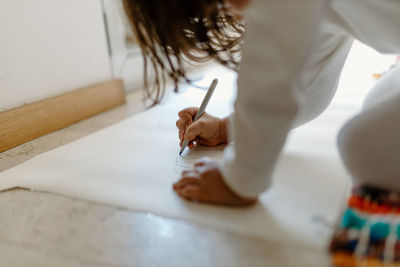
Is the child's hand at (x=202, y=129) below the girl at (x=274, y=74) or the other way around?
below

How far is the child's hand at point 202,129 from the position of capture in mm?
574

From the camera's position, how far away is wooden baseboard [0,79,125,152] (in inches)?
27.0

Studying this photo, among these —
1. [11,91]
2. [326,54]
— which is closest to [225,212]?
[326,54]

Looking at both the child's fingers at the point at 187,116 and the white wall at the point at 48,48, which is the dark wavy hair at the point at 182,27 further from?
the white wall at the point at 48,48

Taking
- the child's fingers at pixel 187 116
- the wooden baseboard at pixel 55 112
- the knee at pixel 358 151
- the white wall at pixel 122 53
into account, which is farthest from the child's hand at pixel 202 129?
the white wall at pixel 122 53

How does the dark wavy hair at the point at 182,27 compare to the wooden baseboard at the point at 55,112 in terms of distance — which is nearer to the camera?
the dark wavy hair at the point at 182,27

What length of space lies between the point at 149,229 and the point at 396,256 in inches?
11.1

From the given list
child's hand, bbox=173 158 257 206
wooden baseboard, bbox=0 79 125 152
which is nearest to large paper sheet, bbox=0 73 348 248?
child's hand, bbox=173 158 257 206

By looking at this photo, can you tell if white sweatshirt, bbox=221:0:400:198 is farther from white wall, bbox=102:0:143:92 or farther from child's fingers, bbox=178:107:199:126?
white wall, bbox=102:0:143:92

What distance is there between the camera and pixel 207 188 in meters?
0.42

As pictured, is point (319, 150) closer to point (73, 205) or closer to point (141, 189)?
point (141, 189)

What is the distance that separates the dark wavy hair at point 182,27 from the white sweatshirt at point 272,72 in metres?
0.09

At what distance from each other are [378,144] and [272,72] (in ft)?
0.65

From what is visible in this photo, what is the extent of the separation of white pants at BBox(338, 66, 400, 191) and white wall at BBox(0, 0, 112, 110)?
27.6 inches
